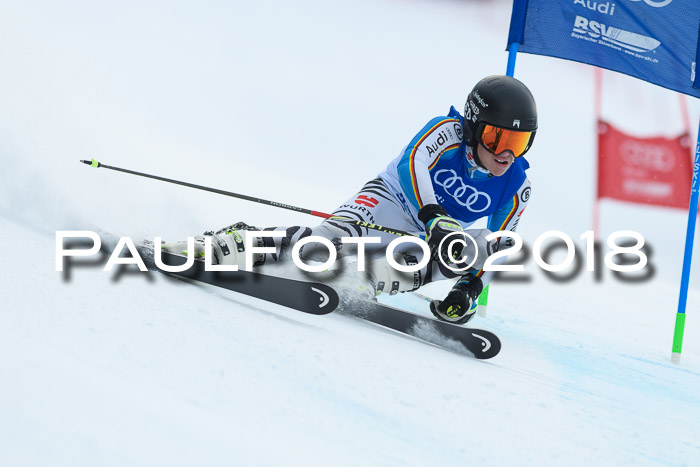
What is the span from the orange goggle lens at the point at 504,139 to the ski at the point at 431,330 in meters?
0.81

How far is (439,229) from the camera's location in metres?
2.80

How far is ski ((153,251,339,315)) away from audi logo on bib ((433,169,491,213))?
0.90 m

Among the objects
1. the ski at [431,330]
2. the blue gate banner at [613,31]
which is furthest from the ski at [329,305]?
the blue gate banner at [613,31]

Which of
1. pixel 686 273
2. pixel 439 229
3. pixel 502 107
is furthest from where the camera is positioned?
pixel 686 273

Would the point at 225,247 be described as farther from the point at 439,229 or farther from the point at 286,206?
the point at 439,229

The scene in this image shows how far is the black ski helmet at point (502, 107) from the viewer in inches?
114

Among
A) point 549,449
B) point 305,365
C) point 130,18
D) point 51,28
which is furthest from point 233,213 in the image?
point 130,18

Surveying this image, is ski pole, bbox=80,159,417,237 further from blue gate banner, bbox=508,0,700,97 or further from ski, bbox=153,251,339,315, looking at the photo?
blue gate banner, bbox=508,0,700,97

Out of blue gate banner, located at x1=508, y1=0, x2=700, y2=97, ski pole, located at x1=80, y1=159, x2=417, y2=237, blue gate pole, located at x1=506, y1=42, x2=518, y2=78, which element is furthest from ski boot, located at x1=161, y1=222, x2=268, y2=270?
blue gate banner, located at x1=508, y1=0, x2=700, y2=97

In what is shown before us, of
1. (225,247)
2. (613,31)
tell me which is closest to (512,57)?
(613,31)

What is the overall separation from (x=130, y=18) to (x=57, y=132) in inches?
236

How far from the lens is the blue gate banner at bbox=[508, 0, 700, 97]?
422 cm

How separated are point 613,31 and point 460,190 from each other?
1857mm

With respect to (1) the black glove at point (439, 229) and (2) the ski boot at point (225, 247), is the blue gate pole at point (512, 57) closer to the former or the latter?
(1) the black glove at point (439, 229)
